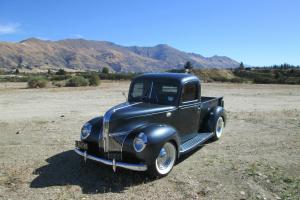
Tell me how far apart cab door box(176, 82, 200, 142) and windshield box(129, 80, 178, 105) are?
24 cm

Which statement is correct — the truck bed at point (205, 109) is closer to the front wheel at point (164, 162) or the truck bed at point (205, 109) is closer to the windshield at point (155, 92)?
the windshield at point (155, 92)

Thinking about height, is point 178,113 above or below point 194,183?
above

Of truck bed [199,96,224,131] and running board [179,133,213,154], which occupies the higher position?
truck bed [199,96,224,131]

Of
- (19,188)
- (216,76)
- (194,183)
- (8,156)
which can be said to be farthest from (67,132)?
(216,76)

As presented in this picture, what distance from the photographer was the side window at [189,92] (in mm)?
8180

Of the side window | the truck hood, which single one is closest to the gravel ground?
the truck hood

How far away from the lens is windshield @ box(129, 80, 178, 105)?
26.0ft

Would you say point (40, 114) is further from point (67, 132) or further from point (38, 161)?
point (38, 161)

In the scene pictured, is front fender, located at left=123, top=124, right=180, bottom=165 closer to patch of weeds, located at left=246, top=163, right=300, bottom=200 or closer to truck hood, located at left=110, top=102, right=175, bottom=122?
truck hood, located at left=110, top=102, right=175, bottom=122

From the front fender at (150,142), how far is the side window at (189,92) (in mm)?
1542

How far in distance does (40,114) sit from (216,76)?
44348mm

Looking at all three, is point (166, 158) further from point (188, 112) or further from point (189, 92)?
point (189, 92)

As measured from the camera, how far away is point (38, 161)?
25.6 feet

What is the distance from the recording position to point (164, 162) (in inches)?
274
